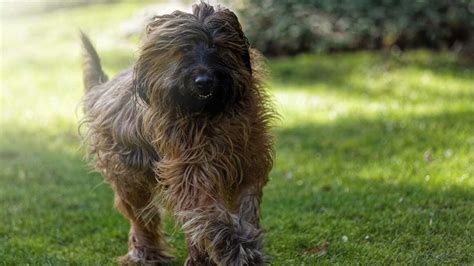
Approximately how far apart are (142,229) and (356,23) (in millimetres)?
8204

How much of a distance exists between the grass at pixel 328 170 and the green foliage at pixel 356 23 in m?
0.38

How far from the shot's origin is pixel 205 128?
5027 mm

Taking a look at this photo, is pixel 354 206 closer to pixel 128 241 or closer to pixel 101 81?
pixel 128 241

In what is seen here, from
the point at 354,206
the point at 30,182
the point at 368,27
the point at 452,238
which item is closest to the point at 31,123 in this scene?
the point at 30,182

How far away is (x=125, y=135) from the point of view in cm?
573

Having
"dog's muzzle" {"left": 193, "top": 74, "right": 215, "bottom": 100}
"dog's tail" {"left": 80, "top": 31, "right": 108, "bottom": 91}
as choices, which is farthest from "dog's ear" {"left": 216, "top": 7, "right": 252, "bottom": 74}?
"dog's tail" {"left": 80, "top": 31, "right": 108, "bottom": 91}

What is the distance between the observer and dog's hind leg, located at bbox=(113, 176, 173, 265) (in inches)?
239

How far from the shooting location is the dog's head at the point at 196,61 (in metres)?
4.76

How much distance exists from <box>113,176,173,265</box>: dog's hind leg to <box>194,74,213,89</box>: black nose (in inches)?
61.7

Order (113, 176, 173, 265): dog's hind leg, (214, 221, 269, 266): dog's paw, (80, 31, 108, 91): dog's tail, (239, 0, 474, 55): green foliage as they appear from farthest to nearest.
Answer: (239, 0, 474, 55): green foliage < (80, 31, 108, 91): dog's tail < (113, 176, 173, 265): dog's hind leg < (214, 221, 269, 266): dog's paw

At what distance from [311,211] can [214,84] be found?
297 cm

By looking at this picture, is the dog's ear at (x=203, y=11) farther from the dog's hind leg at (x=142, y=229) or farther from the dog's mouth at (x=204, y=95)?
the dog's hind leg at (x=142, y=229)

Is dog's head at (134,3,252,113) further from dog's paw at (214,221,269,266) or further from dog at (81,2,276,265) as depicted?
dog's paw at (214,221,269,266)

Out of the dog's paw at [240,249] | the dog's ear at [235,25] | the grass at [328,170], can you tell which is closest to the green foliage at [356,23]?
the grass at [328,170]
